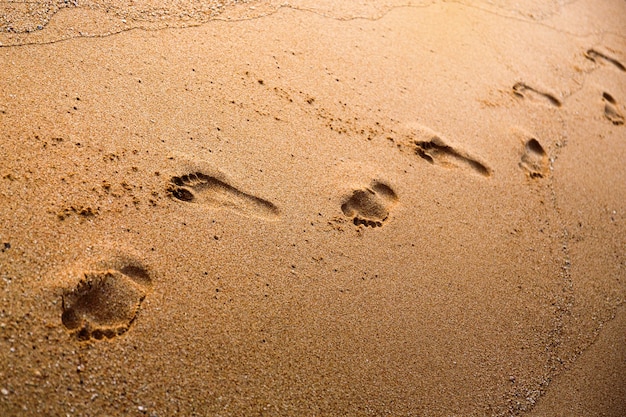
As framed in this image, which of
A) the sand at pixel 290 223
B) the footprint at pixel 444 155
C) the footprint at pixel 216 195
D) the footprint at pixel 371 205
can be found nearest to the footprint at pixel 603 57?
the sand at pixel 290 223

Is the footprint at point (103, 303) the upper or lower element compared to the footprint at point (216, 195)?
lower

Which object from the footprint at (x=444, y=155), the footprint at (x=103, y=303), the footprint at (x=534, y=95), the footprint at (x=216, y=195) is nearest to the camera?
the footprint at (x=103, y=303)

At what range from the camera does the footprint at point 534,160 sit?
2.53m

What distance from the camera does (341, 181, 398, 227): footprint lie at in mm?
2023

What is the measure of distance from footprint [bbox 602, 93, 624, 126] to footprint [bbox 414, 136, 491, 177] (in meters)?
1.21

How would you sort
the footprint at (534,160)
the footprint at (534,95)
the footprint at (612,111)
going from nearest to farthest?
1. the footprint at (534,160)
2. the footprint at (534,95)
3. the footprint at (612,111)

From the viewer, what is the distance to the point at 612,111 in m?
3.12

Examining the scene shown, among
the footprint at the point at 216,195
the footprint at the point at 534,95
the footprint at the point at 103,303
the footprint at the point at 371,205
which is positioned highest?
the footprint at the point at 534,95

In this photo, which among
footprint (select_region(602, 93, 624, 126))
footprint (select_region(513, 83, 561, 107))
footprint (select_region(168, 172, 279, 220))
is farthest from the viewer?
footprint (select_region(602, 93, 624, 126))

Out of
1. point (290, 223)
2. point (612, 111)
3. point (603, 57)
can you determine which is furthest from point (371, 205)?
point (603, 57)

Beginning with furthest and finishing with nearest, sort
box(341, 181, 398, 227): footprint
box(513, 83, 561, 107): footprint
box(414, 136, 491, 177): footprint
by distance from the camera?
box(513, 83, 561, 107): footprint
box(414, 136, 491, 177): footprint
box(341, 181, 398, 227): footprint

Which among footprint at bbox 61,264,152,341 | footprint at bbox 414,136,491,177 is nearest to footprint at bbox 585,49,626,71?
footprint at bbox 414,136,491,177

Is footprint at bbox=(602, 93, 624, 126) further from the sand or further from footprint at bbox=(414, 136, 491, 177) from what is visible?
footprint at bbox=(414, 136, 491, 177)

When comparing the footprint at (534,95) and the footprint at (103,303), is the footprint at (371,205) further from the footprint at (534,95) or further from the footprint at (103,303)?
the footprint at (534,95)
